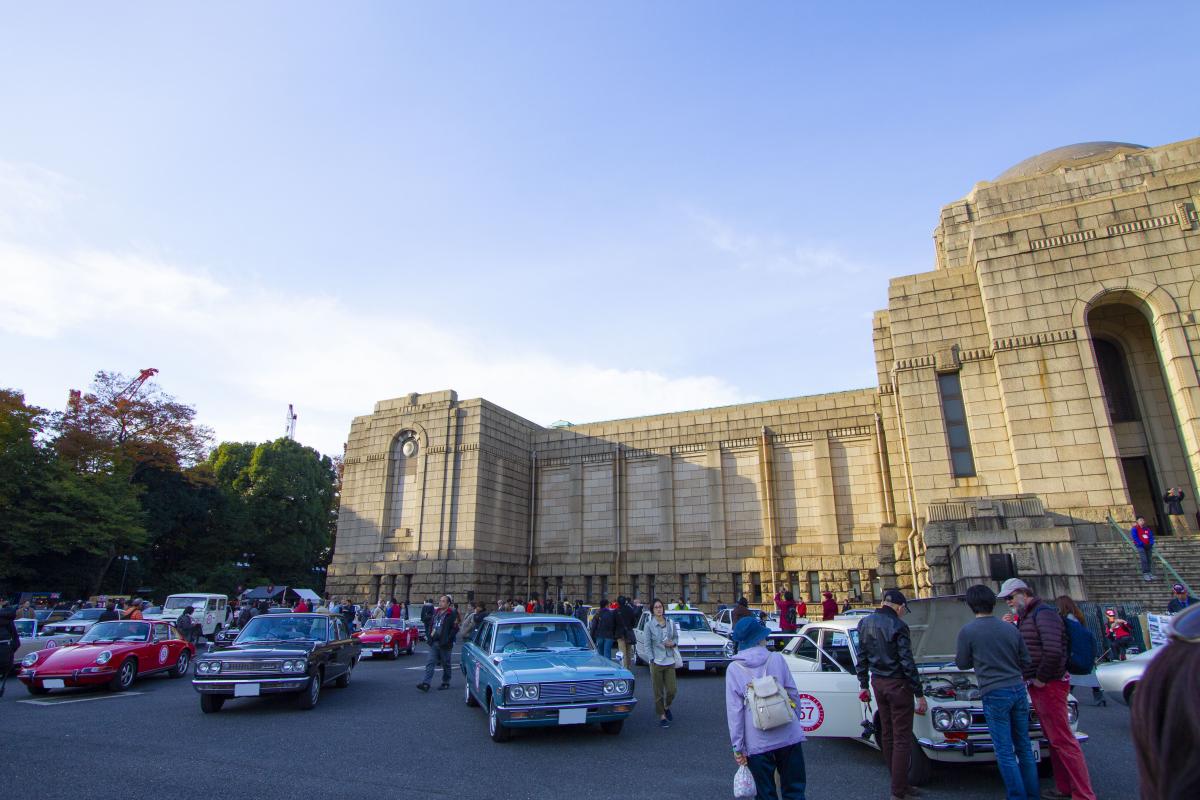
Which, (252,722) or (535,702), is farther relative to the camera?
(252,722)

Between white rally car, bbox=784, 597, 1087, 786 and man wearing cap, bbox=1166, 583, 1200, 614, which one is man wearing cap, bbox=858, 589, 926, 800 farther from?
man wearing cap, bbox=1166, 583, 1200, 614

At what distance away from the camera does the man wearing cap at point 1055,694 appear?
18.2 feet

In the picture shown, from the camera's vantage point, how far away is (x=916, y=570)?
20.5m

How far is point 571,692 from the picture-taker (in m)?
8.20

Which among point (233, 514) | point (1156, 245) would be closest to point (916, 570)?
point (1156, 245)

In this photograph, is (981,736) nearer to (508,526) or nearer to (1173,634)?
(1173,634)

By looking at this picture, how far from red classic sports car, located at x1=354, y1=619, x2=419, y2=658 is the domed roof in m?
26.5

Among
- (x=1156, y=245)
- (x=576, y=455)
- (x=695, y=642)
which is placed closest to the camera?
(x=695, y=642)

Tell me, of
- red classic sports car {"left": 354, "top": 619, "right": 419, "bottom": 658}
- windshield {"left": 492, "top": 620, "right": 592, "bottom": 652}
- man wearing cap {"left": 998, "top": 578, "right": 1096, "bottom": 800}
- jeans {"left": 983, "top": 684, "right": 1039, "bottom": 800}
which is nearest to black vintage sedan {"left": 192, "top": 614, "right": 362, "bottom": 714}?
windshield {"left": 492, "top": 620, "right": 592, "bottom": 652}

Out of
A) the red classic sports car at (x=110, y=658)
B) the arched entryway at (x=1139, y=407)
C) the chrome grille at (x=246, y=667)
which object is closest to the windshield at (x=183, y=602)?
the red classic sports car at (x=110, y=658)

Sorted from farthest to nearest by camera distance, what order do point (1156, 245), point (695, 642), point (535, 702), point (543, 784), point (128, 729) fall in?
point (1156, 245) → point (695, 642) → point (128, 729) → point (535, 702) → point (543, 784)

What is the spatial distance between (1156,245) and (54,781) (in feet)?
85.0

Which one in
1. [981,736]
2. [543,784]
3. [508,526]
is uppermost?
[508,526]

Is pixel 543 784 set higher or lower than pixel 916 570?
lower
